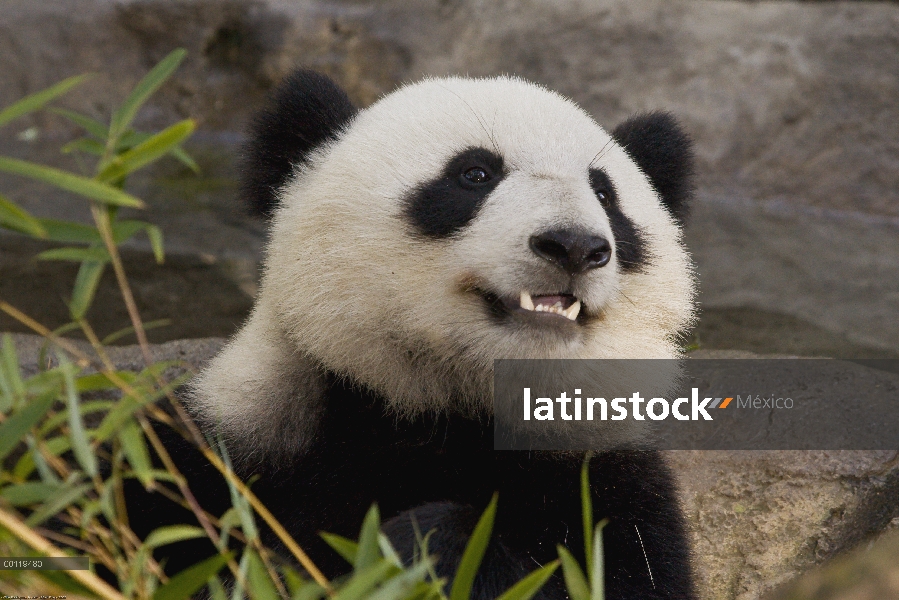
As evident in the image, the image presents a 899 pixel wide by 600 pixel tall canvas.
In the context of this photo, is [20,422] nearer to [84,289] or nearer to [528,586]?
[84,289]

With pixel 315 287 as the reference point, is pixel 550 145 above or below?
above

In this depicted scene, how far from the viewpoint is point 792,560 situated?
3.92 metres

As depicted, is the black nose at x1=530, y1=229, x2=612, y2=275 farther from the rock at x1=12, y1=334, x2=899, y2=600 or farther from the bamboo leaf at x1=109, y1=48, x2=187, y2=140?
the rock at x1=12, y1=334, x2=899, y2=600

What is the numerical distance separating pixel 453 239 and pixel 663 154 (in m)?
1.11

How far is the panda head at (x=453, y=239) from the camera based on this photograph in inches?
102

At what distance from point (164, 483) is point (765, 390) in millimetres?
2882

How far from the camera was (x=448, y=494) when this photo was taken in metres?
2.81

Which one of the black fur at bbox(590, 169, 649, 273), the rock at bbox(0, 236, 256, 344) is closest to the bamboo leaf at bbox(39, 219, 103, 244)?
the black fur at bbox(590, 169, 649, 273)

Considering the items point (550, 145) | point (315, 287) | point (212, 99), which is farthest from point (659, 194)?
point (212, 99)

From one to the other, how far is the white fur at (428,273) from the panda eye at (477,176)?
3.1 inches

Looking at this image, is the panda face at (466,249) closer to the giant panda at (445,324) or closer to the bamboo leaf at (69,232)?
Result: the giant panda at (445,324)

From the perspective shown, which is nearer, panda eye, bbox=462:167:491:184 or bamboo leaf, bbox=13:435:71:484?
bamboo leaf, bbox=13:435:71:484

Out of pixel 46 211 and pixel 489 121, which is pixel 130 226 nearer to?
pixel 489 121

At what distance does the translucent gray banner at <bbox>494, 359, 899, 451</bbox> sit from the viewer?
9.23ft
